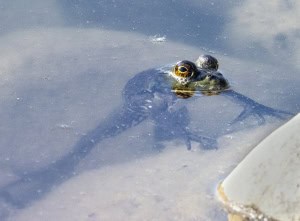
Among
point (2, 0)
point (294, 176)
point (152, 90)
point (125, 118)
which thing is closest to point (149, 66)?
point (152, 90)

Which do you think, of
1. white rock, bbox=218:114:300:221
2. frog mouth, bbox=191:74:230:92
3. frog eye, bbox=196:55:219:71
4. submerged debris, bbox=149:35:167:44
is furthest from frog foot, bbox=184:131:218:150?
submerged debris, bbox=149:35:167:44

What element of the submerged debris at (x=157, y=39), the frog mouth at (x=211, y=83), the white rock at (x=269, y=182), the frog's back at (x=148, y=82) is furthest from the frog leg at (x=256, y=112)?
the submerged debris at (x=157, y=39)

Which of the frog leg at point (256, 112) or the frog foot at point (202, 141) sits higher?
the frog leg at point (256, 112)

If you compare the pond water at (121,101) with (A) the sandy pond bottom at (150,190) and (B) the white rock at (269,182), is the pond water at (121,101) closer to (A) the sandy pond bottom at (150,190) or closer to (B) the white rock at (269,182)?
(A) the sandy pond bottom at (150,190)

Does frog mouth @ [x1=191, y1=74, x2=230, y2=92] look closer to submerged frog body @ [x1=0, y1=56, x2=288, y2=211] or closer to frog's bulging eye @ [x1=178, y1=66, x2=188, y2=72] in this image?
submerged frog body @ [x1=0, y1=56, x2=288, y2=211]

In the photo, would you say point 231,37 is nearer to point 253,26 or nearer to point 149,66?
point 253,26

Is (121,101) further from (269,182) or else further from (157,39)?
(269,182)
